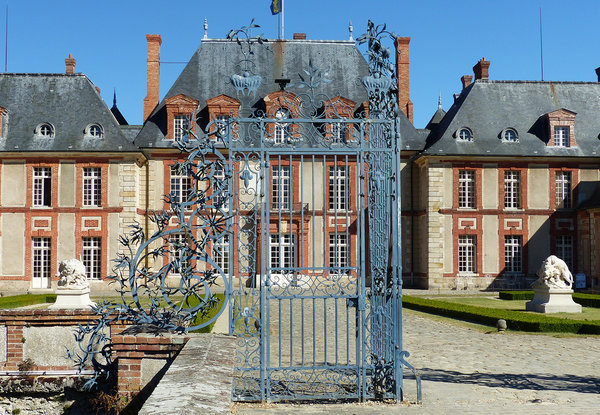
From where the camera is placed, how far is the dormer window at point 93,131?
2594 cm

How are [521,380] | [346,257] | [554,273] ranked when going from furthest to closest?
[554,273], [521,380], [346,257]

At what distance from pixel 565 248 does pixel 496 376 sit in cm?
2057

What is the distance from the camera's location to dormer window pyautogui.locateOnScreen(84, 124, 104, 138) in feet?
85.1

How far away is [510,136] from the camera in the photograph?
26.5 meters

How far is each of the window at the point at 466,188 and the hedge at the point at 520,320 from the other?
10.6m

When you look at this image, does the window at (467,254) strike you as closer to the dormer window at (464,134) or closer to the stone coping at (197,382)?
the dormer window at (464,134)

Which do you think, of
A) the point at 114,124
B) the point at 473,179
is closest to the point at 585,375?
the point at 473,179

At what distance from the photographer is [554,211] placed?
26.4 m

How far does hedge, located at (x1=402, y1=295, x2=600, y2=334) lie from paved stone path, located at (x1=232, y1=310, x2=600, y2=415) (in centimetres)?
63

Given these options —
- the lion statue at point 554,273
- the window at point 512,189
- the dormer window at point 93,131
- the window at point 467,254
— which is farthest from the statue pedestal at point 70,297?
the window at point 512,189

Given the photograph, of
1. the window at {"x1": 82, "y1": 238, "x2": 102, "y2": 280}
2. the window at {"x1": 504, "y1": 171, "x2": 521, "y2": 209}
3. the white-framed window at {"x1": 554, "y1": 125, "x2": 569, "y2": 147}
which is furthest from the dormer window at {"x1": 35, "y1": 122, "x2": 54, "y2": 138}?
the white-framed window at {"x1": 554, "y1": 125, "x2": 569, "y2": 147}

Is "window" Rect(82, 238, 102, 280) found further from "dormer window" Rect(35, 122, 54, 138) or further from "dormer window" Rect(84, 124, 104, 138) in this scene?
"dormer window" Rect(35, 122, 54, 138)

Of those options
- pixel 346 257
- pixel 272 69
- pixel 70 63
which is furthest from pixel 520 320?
pixel 70 63

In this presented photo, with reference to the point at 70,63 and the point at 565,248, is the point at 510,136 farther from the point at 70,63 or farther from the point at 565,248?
the point at 70,63
